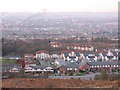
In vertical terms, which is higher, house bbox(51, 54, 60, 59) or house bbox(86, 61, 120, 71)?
house bbox(51, 54, 60, 59)

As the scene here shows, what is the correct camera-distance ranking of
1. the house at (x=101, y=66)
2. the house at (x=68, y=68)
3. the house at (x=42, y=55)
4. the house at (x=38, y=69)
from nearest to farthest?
the house at (x=38, y=69)
the house at (x=68, y=68)
the house at (x=101, y=66)
the house at (x=42, y=55)

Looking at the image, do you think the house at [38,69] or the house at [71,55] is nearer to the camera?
the house at [38,69]

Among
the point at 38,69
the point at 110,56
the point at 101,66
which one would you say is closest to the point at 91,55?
the point at 110,56

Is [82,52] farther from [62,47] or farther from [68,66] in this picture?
[68,66]

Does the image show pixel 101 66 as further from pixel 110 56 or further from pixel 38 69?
pixel 110 56

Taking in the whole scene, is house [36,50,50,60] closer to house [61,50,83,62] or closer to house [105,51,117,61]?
house [61,50,83,62]

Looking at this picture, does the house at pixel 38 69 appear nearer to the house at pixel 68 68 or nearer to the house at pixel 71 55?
the house at pixel 68 68

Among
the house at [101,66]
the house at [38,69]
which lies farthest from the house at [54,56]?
the house at [38,69]

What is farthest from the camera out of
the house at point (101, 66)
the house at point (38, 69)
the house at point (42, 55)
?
the house at point (42, 55)

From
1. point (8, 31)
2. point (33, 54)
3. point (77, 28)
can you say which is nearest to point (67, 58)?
point (33, 54)

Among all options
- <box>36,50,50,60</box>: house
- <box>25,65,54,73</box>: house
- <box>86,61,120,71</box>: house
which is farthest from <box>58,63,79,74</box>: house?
<box>36,50,50,60</box>: house

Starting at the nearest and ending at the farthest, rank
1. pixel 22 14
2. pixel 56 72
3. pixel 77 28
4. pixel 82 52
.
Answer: pixel 56 72 < pixel 22 14 < pixel 82 52 < pixel 77 28
